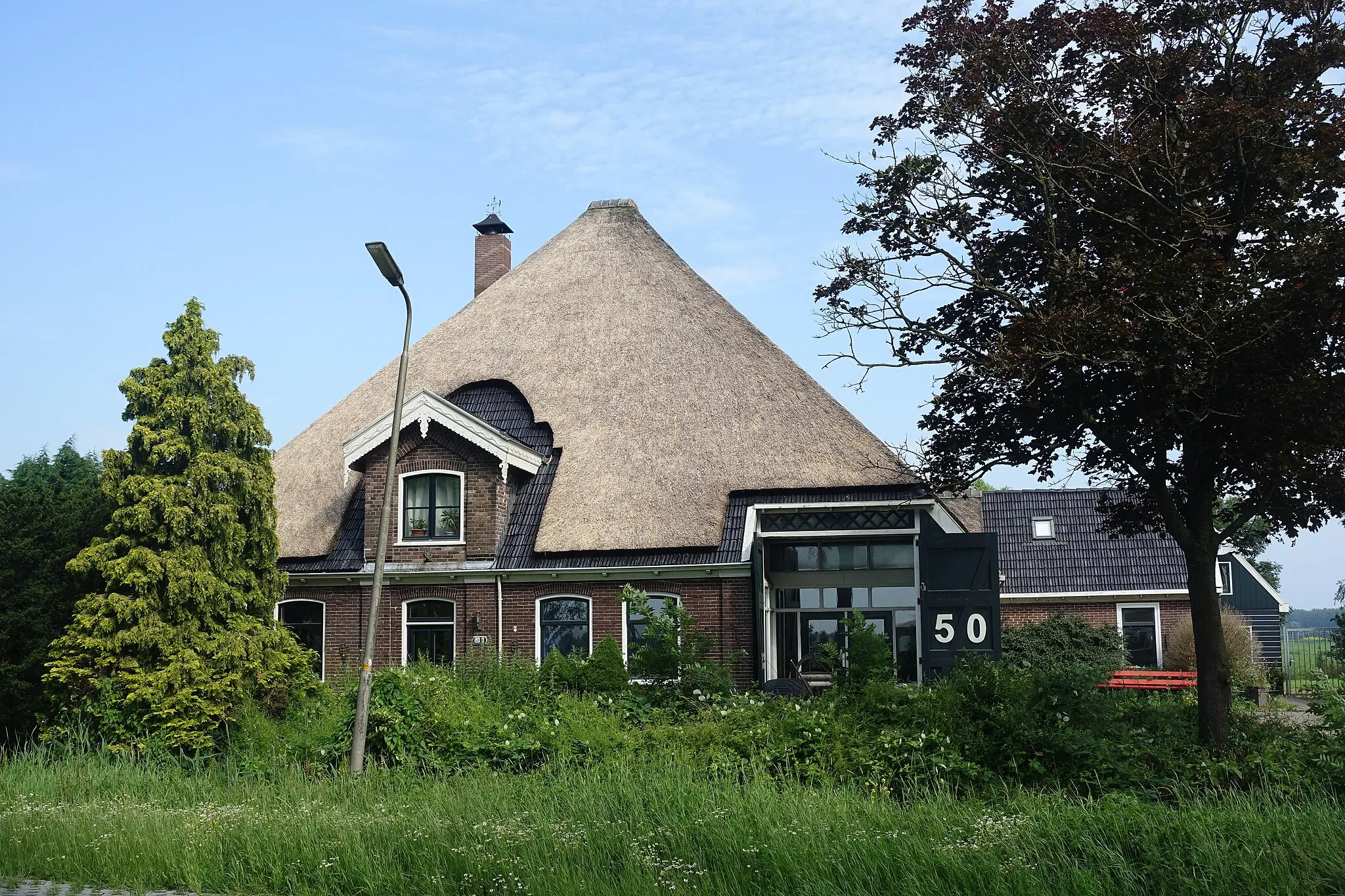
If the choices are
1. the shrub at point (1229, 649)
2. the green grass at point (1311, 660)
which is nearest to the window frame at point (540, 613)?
the shrub at point (1229, 649)

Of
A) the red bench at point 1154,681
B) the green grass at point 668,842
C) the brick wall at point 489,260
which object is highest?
the brick wall at point 489,260

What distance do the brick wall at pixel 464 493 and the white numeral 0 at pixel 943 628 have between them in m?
7.71

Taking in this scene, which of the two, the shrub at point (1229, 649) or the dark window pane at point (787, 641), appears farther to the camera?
the shrub at point (1229, 649)

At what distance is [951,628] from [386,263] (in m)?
→ 11.0

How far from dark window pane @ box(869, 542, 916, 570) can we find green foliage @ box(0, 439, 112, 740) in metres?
13.7

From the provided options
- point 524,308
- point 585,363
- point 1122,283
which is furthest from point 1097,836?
point 524,308

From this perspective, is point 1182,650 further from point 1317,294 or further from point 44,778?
point 44,778

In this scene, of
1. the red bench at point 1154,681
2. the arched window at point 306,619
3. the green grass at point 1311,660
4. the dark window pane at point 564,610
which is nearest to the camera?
the dark window pane at point 564,610

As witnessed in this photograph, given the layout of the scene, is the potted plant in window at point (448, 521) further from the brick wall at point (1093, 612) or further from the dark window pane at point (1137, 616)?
the dark window pane at point (1137, 616)

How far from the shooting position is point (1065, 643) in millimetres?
27953

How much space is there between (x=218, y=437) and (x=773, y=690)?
31.5 feet

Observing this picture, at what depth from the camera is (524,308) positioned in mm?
26031

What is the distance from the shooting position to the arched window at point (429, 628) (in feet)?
71.9

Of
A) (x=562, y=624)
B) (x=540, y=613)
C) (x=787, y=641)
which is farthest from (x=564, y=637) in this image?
(x=787, y=641)
